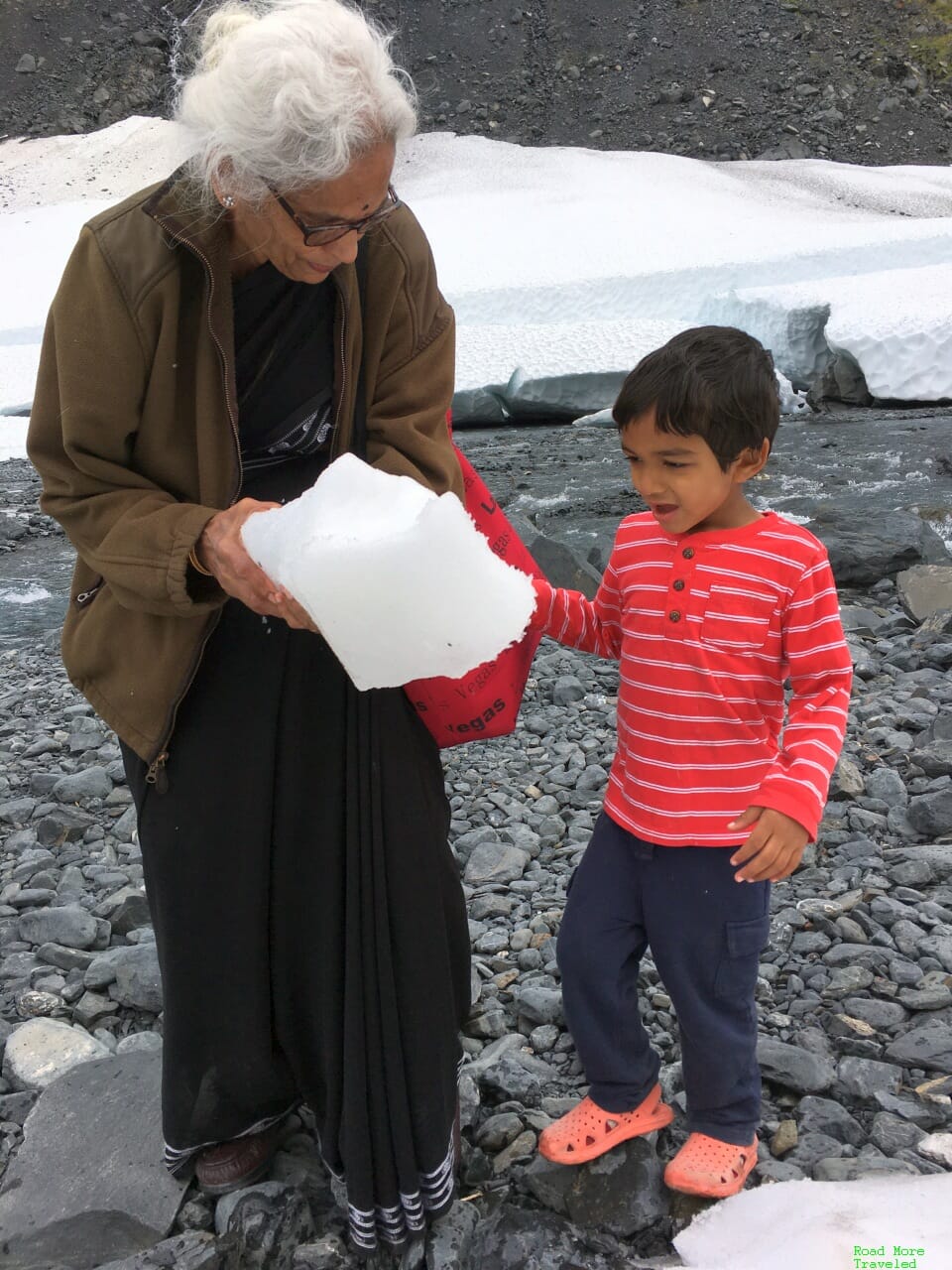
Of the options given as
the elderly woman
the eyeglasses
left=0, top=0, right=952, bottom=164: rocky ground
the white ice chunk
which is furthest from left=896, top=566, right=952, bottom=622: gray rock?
left=0, top=0, right=952, bottom=164: rocky ground

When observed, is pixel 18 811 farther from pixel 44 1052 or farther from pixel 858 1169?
pixel 858 1169

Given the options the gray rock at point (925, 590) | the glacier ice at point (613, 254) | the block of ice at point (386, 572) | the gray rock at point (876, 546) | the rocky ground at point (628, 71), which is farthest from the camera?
the rocky ground at point (628, 71)

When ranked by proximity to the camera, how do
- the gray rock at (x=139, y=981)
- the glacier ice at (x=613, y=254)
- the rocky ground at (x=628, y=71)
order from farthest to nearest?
the rocky ground at (x=628, y=71), the glacier ice at (x=613, y=254), the gray rock at (x=139, y=981)

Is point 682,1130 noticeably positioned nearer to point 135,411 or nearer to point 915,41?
point 135,411

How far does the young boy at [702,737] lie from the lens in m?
1.62

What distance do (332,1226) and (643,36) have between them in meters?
25.6

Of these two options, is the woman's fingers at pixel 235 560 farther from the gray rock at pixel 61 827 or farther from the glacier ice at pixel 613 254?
the glacier ice at pixel 613 254

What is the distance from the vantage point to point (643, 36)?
→ 23.4 meters

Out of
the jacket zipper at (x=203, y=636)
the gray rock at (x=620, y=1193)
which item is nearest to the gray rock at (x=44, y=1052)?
the jacket zipper at (x=203, y=636)

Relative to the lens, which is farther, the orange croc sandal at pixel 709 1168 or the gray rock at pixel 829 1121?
the gray rock at pixel 829 1121

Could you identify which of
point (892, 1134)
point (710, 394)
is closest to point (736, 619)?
point (710, 394)

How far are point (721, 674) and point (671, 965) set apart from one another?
45 cm

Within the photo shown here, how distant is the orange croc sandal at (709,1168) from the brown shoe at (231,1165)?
2.20 ft

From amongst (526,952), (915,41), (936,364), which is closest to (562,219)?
(936,364)
